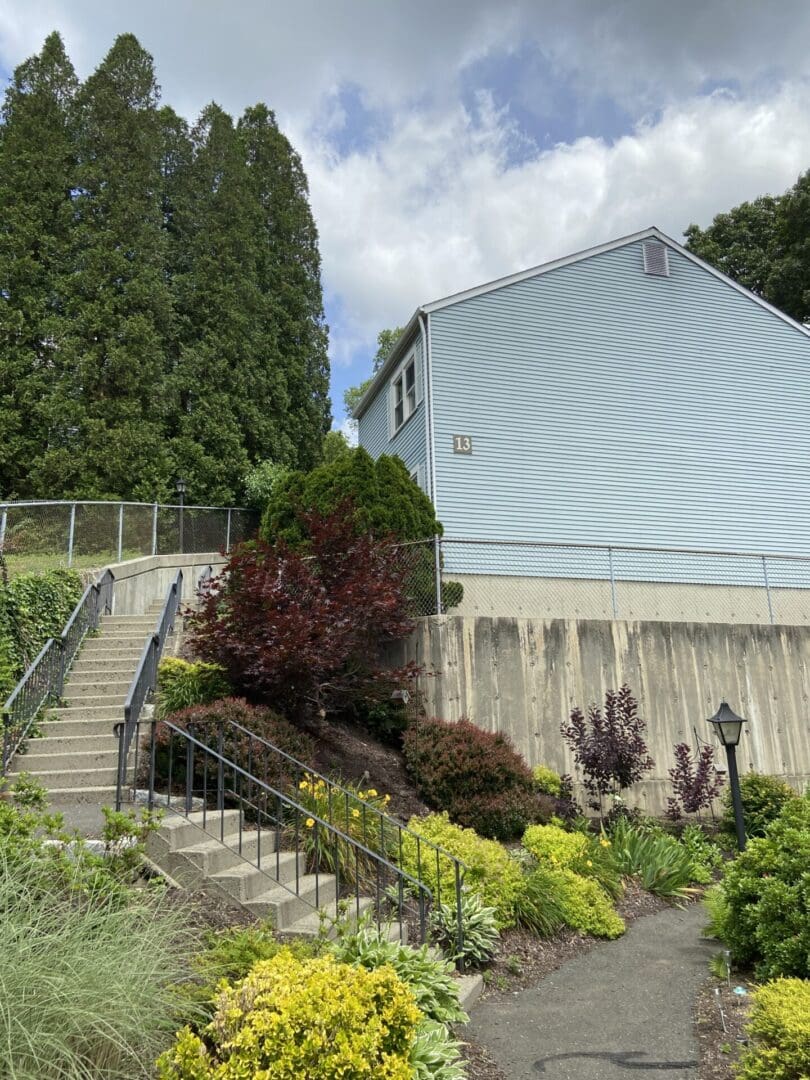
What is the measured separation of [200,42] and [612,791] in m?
9.71

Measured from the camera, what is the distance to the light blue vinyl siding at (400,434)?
52.5ft

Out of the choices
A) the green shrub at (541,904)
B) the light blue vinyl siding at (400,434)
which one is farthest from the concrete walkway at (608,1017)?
the light blue vinyl siding at (400,434)

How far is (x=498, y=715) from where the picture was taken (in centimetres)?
1016

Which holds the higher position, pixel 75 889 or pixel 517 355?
pixel 517 355

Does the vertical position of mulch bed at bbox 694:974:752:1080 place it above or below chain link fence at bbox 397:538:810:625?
below

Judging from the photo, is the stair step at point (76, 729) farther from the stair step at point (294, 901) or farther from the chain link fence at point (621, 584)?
the chain link fence at point (621, 584)

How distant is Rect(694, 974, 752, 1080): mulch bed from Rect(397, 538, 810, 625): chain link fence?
8675 millimetres

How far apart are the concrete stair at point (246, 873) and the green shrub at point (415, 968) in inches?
22.1

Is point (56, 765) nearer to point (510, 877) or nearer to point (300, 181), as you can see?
point (510, 877)

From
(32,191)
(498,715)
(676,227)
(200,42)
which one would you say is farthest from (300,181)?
(498,715)

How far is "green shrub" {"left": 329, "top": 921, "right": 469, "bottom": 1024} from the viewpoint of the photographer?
411cm

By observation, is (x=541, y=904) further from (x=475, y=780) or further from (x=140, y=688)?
(x=140, y=688)

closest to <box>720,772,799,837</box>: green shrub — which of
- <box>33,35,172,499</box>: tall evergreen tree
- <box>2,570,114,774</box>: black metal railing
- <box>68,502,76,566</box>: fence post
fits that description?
<box>2,570,114,774</box>: black metal railing

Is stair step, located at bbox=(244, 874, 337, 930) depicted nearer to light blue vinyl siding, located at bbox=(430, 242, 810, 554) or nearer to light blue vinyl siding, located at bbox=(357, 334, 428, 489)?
light blue vinyl siding, located at bbox=(430, 242, 810, 554)
